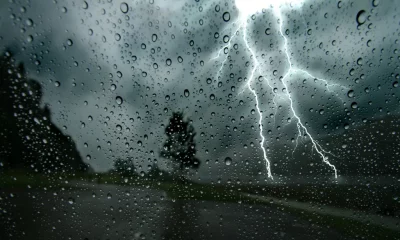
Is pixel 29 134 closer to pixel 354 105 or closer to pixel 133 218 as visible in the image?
pixel 133 218

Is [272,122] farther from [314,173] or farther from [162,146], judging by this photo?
[162,146]

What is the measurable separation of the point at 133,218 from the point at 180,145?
797mm

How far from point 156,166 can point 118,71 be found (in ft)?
3.01

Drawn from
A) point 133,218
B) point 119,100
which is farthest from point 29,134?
point 133,218

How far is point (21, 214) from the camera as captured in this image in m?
1.70

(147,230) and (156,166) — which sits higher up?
(156,166)

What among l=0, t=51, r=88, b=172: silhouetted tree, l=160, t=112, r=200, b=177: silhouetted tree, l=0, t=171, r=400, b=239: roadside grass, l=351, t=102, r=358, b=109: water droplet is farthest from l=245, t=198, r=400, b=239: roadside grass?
l=0, t=51, r=88, b=172: silhouetted tree

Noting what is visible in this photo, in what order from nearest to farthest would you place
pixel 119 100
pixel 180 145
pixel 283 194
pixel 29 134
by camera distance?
1. pixel 29 134
2. pixel 119 100
3. pixel 180 145
4. pixel 283 194

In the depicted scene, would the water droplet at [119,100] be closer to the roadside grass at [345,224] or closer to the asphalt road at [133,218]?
the asphalt road at [133,218]

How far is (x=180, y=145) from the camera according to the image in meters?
1.98

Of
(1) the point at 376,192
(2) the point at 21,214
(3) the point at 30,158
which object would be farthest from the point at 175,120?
(1) the point at 376,192

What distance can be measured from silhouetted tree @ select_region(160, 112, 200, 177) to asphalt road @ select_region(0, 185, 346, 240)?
35 centimetres

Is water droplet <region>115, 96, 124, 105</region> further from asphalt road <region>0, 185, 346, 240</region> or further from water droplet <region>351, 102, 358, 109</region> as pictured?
water droplet <region>351, 102, 358, 109</region>

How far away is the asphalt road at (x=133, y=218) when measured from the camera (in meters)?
1.70
